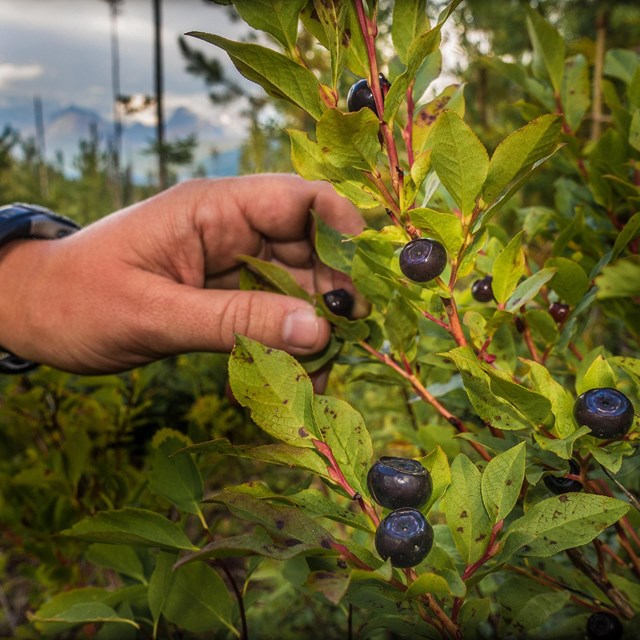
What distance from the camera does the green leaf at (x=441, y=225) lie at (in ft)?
1.52

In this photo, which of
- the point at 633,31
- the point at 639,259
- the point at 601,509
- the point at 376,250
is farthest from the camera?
the point at 633,31

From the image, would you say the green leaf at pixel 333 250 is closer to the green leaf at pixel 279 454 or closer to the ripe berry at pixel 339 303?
the ripe berry at pixel 339 303

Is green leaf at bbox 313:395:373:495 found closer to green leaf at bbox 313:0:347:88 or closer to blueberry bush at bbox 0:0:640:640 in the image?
blueberry bush at bbox 0:0:640:640

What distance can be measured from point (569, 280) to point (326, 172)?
11.6 inches

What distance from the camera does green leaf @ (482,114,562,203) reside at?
1.41ft

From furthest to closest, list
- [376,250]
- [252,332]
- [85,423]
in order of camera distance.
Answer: [85,423] → [252,332] → [376,250]

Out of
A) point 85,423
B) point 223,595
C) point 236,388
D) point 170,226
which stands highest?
point 236,388

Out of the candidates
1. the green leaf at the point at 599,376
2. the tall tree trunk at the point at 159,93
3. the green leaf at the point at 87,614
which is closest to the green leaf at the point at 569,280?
the green leaf at the point at 599,376

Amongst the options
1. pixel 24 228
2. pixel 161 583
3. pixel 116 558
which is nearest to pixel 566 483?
pixel 161 583

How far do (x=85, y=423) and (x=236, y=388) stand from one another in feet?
4.13

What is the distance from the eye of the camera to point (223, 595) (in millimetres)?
617

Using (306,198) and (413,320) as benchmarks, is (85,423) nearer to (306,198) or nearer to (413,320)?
(306,198)

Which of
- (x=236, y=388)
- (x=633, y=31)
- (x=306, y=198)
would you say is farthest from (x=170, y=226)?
(x=633, y=31)

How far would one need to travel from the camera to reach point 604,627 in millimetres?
575
